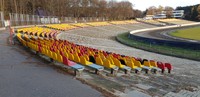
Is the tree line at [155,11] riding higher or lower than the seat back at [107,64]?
higher

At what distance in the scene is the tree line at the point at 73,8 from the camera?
7208cm

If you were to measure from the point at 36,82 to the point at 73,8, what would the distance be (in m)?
92.8

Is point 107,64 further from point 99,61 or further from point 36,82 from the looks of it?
point 36,82

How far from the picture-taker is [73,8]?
9969 centimetres

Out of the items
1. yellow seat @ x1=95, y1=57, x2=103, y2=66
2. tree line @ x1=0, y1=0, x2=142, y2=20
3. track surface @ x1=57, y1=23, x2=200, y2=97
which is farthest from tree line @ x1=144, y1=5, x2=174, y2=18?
yellow seat @ x1=95, y1=57, x2=103, y2=66

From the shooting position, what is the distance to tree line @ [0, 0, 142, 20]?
7208cm

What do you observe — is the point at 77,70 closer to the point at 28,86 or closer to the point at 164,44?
the point at 28,86

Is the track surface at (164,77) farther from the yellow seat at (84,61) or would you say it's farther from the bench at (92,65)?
the yellow seat at (84,61)

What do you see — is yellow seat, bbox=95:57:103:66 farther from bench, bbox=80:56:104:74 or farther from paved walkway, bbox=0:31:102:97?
paved walkway, bbox=0:31:102:97

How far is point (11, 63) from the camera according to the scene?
1252 cm

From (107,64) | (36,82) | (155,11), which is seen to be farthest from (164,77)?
(155,11)

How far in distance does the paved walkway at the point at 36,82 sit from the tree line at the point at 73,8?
47.0 m

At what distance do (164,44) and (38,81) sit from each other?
1012 inches

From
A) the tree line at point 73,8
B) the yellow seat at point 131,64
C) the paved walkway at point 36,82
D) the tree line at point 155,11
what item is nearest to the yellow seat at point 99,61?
the yellow seat at point 131,64
